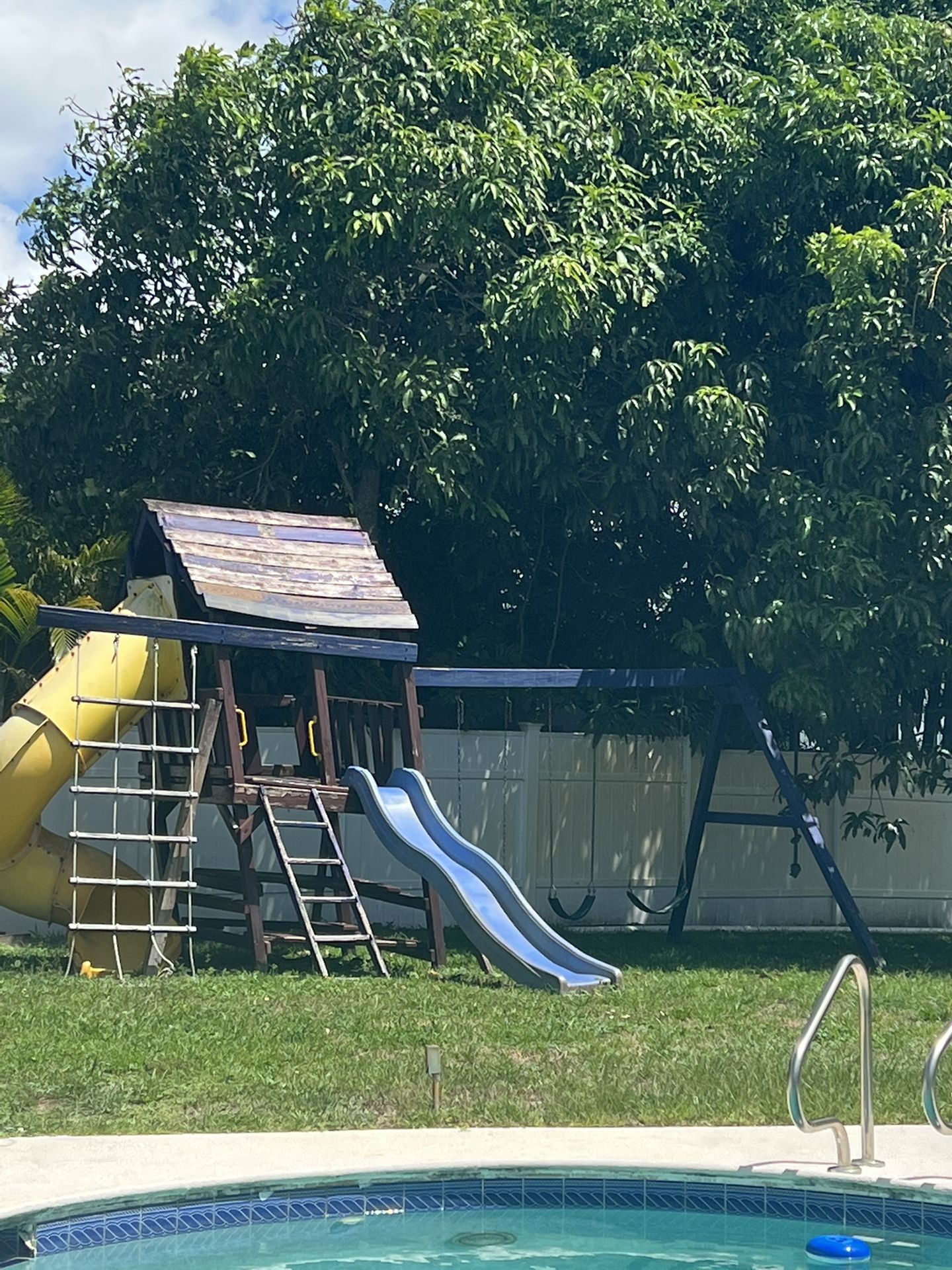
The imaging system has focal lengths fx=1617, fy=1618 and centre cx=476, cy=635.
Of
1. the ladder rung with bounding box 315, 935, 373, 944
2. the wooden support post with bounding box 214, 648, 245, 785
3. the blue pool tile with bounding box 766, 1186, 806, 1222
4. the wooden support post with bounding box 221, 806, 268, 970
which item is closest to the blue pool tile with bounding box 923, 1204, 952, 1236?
the blue pool tile with bounding box 766, 1186, 806, 1222

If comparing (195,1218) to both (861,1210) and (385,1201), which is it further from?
(861,1210)

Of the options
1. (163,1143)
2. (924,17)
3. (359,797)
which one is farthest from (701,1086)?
(924,17)

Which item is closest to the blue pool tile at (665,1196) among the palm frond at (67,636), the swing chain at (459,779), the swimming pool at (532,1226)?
the swimming pool at (532,1226)

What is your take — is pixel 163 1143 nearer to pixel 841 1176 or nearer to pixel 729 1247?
pixel 729 1247

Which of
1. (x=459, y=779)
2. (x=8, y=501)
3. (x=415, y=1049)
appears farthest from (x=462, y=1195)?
(x=8, y=501)

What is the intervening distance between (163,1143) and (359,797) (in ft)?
22.8

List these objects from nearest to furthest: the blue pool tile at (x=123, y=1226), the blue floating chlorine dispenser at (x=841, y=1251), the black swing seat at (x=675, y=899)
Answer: the blue pool tile at (x=123, y=1226)
the blue floating chlorine dispenser at (x=841, y=1251)
the black swing seat at (x=675, y=899)

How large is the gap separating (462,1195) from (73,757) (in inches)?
289

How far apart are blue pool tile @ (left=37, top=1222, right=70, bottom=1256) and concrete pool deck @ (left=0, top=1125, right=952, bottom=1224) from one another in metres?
0.07

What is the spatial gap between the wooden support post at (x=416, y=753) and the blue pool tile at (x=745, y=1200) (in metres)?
7.20

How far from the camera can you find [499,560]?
1970 cm

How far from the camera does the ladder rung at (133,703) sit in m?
13.5

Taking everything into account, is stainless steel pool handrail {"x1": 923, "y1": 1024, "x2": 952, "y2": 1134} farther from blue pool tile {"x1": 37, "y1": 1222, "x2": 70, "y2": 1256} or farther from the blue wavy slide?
the blue wavy slide

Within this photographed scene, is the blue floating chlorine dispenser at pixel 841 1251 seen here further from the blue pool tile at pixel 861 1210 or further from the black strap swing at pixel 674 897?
the black strap swing at pixel 674 897
